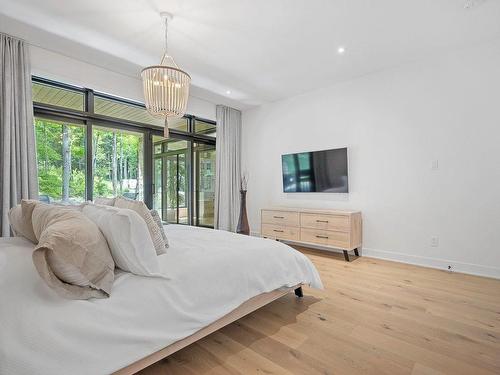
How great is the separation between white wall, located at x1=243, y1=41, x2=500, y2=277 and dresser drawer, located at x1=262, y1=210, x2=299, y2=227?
49cm

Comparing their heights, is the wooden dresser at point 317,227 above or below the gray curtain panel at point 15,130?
below

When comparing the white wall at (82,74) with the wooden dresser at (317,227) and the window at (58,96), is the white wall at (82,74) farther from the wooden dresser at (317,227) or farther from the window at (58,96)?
the wooden dresser at (317,227)

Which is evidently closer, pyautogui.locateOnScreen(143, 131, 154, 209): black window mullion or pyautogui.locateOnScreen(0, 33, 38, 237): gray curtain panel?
pyautogui.locateOnScreen(0, 33, 38, 237): gray curtain panel

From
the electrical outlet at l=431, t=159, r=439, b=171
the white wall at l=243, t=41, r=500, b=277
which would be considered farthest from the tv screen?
the electrical outlet at l=431, t=159, r=439, b=171

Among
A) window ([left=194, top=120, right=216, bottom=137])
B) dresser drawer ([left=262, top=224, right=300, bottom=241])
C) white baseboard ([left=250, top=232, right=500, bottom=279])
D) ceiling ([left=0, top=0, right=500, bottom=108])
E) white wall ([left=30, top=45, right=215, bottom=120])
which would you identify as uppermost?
ceiling ([left=0, top=0, right=500, bottom=108])

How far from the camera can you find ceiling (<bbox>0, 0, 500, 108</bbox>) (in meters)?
2.42

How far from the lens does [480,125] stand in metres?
2.99

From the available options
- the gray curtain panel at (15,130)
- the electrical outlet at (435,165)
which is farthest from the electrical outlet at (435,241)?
the gray curtain panel at (15,130)

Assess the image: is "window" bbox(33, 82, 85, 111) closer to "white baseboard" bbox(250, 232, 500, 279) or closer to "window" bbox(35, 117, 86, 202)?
"window" bbox(35, 117, 86, 202)

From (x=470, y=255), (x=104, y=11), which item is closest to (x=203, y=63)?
(x=104, y=11)

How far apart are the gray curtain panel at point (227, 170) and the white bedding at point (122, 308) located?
3.04m

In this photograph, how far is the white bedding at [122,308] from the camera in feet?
3.31

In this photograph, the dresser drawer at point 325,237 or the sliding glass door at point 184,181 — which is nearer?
the dresser drawer at point 325,237

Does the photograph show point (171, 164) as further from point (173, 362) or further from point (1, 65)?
point (173, 362)
